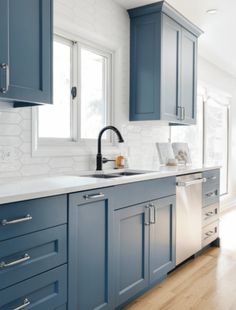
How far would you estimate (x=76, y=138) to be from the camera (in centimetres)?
273

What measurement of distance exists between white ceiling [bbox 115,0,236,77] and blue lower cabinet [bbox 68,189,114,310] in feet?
6.90

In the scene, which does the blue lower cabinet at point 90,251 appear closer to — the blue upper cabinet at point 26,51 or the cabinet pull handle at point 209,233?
the blue upper cabinet at point 26,51

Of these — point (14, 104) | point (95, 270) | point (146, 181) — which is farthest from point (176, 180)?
point (14, 104)

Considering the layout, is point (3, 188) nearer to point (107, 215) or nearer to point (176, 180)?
point (107, 215)

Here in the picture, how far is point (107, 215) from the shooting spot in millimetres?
1960

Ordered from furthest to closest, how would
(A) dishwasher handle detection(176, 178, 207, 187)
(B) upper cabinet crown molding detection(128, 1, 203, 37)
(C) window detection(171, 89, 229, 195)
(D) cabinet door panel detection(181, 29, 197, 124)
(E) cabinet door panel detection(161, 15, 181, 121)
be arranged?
(C) window detection(171, 89, 229, 195)
(D) cabinet door panel detection(181, 29, 197, 124)
(E) cabinet door panel detection(161, 15, 181, 121)
(B) upper cabinet crown molding detection(128, 1, 203, 37)
(A) dishwasher handle detection(176, 178, 207, 187)

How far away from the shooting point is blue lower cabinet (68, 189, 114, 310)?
5.62 feet

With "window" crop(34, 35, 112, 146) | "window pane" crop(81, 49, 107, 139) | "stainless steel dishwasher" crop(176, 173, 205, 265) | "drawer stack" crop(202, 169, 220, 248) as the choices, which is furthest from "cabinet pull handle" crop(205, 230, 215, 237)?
"window pane" crop(81, 49, 107, 139)

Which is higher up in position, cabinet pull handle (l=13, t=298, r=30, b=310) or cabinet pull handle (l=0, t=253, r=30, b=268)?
cabinet pull handle (l=0, t=253, r=30, b=268)

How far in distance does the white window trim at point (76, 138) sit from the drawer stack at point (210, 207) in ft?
3.59

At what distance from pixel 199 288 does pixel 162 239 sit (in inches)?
19.5

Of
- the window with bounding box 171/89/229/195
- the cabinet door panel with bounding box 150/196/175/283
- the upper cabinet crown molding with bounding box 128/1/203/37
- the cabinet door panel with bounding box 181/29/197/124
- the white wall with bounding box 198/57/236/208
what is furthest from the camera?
the white wall with bounding box 198/57/236/208

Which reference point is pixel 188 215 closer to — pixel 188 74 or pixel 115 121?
pixel 115 121

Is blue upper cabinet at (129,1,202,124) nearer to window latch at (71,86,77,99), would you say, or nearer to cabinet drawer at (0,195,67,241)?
window latch at (71,86,77,99)
